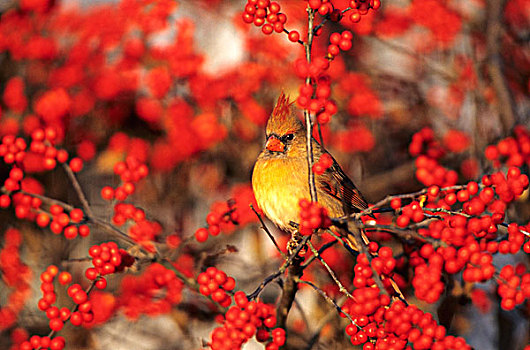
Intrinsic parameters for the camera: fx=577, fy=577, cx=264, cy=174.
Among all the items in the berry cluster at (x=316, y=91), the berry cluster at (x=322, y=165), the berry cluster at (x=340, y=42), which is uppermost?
the berry cluster at (x=340, y=42)

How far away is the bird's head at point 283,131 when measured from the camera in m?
2.17

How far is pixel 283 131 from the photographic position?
226cm

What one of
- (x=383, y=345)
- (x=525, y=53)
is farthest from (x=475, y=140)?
(x=383, y=345)

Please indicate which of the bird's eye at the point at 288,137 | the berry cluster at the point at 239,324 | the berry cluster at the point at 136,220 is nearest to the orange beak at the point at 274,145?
the bird's eye at the point at 288,137

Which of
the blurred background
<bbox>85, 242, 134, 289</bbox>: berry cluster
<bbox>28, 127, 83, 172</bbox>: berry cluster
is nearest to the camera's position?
<bbox>85, 242, 134, 289</bbox>: berry cluster

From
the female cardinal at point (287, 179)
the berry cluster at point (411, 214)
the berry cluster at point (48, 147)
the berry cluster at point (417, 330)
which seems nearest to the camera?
the berry cluster at point (417, 330)

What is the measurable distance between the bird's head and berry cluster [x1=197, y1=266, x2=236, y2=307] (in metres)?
0.71

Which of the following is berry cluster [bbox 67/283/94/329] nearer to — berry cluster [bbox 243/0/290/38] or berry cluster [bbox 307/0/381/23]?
berry cluster [bbox 243/0/290/38]

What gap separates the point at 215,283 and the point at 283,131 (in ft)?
2.87

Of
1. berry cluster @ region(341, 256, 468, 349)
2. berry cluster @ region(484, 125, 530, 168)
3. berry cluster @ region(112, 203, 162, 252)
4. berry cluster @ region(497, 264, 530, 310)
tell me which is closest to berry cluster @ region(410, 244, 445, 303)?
berry cluster @ region(341, 256, 468, 349)

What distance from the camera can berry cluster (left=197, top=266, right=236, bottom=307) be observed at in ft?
5.05

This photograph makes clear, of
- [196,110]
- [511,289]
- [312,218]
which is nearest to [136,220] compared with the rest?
[312,218]

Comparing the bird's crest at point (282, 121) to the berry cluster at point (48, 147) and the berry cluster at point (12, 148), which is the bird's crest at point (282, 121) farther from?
the berry cluster at point (12, 148)

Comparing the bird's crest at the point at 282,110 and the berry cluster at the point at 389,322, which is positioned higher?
the bird's crest at the point at 282,110
